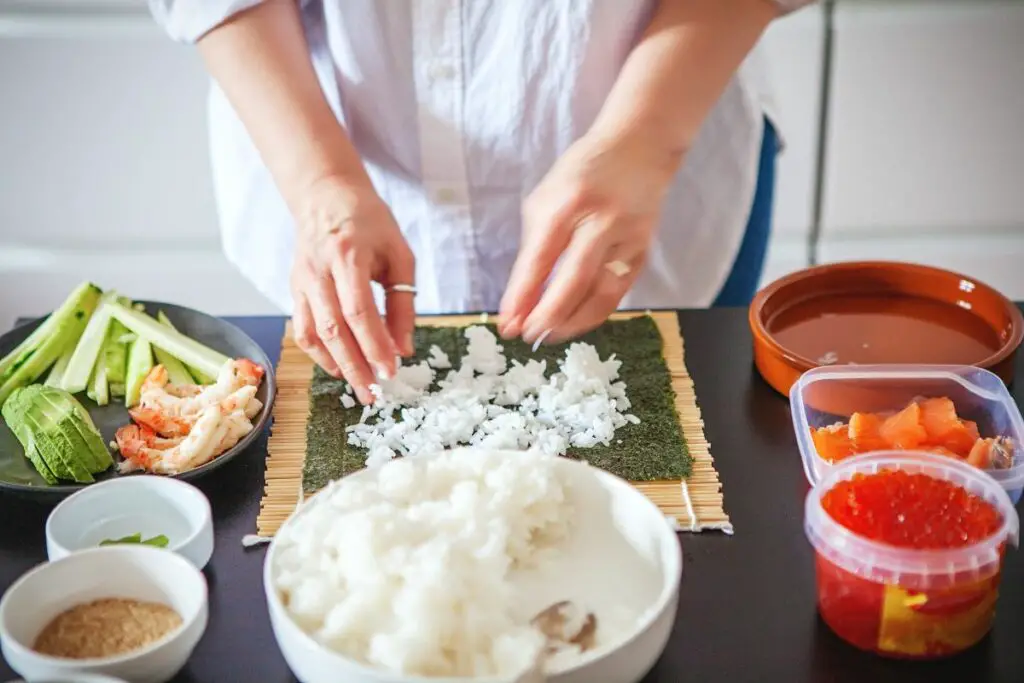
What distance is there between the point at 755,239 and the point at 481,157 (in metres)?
0.46

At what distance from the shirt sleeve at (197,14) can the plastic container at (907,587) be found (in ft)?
2.90

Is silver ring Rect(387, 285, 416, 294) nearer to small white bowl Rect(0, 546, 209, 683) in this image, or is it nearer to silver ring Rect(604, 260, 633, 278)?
silver ring Rect(604, 260, 633, 278)

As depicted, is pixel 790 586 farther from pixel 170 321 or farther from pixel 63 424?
pixel 170 321

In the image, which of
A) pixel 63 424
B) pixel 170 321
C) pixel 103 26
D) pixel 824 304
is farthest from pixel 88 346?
pixel 103 26

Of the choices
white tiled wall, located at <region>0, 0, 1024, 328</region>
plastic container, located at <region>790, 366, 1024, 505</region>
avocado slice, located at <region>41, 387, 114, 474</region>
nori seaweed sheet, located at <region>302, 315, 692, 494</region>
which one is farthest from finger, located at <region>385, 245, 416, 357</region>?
white tiled wall, located at <region>0, 0, 1024, 328</region>

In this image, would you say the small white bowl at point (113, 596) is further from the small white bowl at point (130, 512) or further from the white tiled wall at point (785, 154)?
the white tiled wall at point (785, 154)

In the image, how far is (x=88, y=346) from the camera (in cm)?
132

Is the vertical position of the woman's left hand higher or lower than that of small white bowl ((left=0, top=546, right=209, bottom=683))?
higher

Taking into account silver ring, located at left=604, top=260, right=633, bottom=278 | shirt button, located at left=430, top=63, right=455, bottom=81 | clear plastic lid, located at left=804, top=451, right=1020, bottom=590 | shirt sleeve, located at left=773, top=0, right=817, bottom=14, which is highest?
shirt sleeve, located at left=773, top=0, right=817, bottom=14

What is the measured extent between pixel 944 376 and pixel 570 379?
404 millimetres

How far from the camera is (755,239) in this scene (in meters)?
1.67

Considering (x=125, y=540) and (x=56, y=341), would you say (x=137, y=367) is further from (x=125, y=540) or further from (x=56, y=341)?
(x=125, y=540)

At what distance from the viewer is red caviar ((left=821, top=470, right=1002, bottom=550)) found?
2.87ft

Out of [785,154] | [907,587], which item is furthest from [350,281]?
[785,154]
